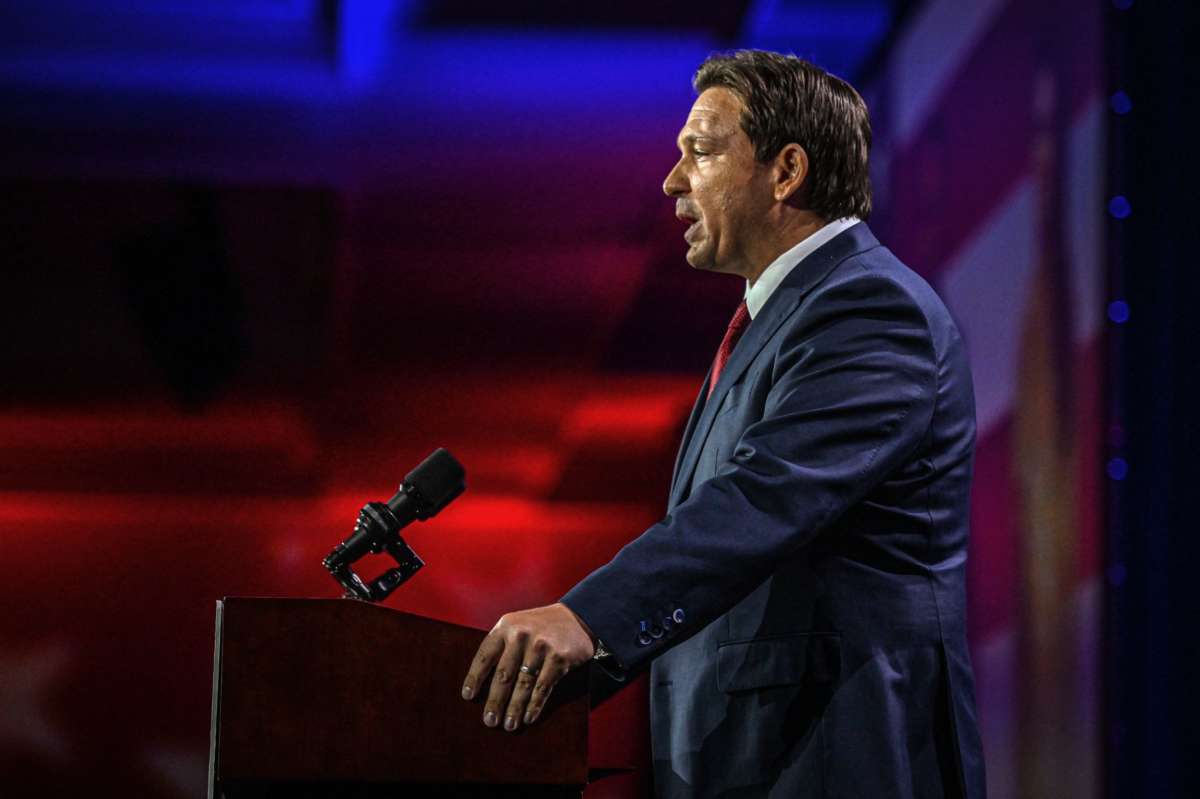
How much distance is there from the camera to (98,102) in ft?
9.61

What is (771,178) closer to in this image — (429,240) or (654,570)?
(654,570)

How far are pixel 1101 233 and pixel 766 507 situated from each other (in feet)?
6.36

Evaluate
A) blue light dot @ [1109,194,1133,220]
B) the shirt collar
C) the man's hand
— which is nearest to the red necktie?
the shirt collar

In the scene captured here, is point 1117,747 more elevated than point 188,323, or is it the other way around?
point 188,323

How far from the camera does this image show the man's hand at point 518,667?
1.09 m

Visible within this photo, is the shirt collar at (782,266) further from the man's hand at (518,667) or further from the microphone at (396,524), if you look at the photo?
the man's hand at (518,667)

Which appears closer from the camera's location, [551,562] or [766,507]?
[766,507]

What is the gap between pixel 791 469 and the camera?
4.02 ft

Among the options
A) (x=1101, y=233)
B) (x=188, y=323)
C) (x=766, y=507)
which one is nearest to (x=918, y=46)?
(x=1101, y=233)

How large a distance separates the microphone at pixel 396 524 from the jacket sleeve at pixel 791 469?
291 mm

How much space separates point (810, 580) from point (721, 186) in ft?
1.85

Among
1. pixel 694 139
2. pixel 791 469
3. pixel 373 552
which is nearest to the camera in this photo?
pixel 791 469

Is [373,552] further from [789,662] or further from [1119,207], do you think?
[1119,207]

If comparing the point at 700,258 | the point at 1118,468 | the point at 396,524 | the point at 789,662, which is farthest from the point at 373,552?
the point at 1118,468
